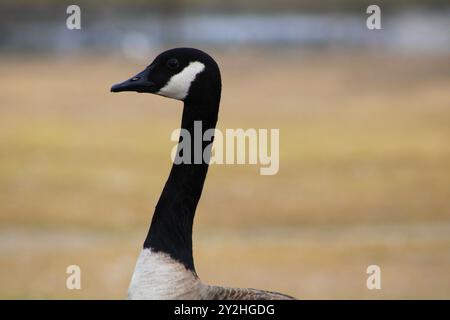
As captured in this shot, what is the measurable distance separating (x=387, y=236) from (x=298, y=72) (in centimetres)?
2813

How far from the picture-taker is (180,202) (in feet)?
16.5

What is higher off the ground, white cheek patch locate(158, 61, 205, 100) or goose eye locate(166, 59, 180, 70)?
goose eye locate(166, 59, 180, 70)

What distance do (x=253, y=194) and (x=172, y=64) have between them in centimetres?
1058

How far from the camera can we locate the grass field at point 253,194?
34.3ft

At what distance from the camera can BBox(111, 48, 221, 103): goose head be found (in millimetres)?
4977

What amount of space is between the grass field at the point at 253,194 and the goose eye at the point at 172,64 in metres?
4.51

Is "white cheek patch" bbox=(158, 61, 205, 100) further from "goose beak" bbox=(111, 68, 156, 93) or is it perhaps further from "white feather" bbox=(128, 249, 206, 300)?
"white feather" bbox=(128, 249, 206, 300)

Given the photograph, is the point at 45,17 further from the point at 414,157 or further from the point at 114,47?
the point at 414,157

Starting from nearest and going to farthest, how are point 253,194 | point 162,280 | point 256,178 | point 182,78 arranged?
point 162,280 < point 182,78 < point 253,194 < point 256,178

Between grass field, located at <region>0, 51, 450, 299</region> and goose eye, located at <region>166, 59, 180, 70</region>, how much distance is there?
451 cm

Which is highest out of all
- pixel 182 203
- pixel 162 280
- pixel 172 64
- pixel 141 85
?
pixel 172 64

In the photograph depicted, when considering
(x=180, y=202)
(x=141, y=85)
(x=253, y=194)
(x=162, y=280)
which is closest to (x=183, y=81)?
(x=141, y=85)

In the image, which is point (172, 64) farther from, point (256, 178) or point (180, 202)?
point (256, 178)

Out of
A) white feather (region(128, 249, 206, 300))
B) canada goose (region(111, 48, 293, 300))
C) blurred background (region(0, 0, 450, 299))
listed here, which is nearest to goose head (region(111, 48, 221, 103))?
canada goose (region(111, 48, 293, 300))
